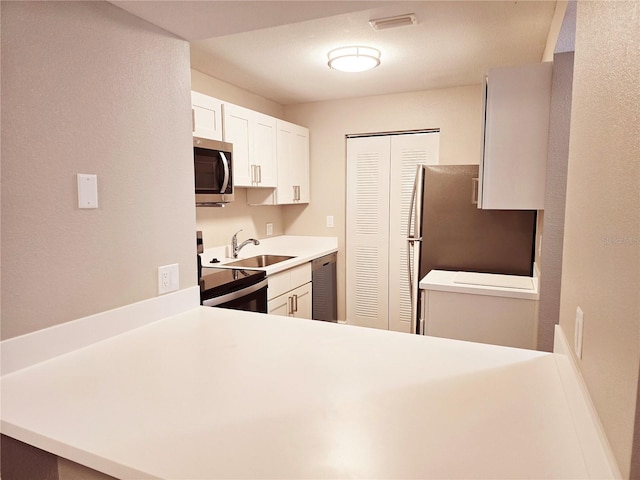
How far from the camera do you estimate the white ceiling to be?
145 centimetres

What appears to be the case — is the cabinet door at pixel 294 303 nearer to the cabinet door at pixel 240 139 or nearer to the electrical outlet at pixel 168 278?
the cabinet door at pixel 240 139

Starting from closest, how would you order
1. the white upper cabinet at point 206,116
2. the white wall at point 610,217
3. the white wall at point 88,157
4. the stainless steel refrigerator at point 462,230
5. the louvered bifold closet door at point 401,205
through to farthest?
the white wall at point 610,217, the white wall at point 88,157, the white upper cabinet at point 206,116, the stainless steel refrigerator at point 462,230, the louvered bifold closet door at point 401,205

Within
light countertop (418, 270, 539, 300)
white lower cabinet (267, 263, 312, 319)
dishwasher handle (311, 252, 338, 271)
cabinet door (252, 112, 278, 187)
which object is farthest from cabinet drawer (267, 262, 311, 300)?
light countertop (418, 270, 539, 300)

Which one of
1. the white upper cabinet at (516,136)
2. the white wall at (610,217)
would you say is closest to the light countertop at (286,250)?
the white upper cabinet at (516,136)

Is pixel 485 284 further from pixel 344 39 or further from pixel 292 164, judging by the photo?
pixel 292 164

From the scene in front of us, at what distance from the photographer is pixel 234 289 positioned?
2502 millimetres

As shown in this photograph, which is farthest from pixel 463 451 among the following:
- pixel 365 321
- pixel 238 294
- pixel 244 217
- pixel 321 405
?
pixel 365 321

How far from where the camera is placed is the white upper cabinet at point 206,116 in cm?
275

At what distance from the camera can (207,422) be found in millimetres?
873

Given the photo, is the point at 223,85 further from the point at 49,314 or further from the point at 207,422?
the point at 207,422

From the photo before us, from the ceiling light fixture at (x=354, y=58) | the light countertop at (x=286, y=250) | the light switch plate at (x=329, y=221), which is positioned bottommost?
the light countertop at (x=286, y=250)

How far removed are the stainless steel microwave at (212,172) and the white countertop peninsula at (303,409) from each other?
1.44 m

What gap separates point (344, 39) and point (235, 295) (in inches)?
67.2

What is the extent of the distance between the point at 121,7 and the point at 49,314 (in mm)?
997
